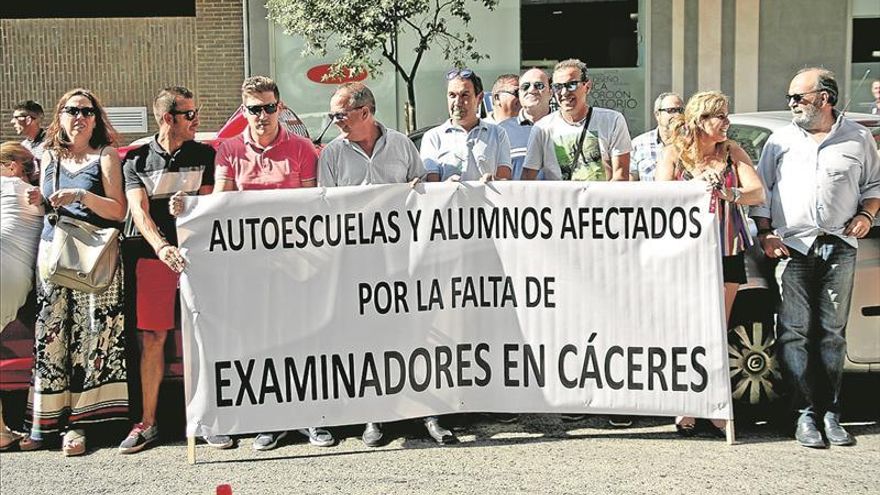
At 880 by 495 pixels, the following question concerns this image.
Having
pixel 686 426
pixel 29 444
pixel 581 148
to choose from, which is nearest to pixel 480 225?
pixel 581 148

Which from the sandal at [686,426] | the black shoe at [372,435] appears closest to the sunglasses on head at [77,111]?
the black shoe at [372,435]

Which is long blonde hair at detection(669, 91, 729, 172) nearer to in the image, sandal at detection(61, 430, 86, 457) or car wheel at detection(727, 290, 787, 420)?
car wheel at detection(727, 290, 787, 420)

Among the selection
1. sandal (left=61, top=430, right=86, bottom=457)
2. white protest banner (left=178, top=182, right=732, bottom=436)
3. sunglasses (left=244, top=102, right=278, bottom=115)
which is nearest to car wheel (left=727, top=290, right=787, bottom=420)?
white protest banner (left=178, top=182, right=732, bottom=436)

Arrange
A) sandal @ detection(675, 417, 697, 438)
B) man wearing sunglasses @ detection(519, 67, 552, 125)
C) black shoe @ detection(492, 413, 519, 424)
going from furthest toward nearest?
man wearing sunglasses @ detection(519, 67, 552, 125), black shoe @ detection(492, 413, 519, 424), sandal @ detection(675, 417, 697, 438)

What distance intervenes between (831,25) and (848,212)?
39.0 feet

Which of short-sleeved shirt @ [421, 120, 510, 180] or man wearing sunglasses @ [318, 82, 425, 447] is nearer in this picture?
man wearing sunglasses @ [318, 82, 425, 447]

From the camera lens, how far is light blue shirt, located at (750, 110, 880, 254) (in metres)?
5.05

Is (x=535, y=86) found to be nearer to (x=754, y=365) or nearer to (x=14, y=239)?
(x=754, y=365)

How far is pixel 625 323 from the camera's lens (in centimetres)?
508

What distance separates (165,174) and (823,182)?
344 centimetres

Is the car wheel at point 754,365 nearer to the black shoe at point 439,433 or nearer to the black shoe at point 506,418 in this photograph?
the black shoe at point 506,418

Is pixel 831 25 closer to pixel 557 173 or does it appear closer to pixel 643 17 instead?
pixel 643 17

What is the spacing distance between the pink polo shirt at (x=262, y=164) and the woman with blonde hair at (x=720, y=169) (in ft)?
6.40

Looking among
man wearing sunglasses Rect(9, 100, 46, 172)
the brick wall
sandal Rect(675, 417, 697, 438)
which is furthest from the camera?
the brick wall
